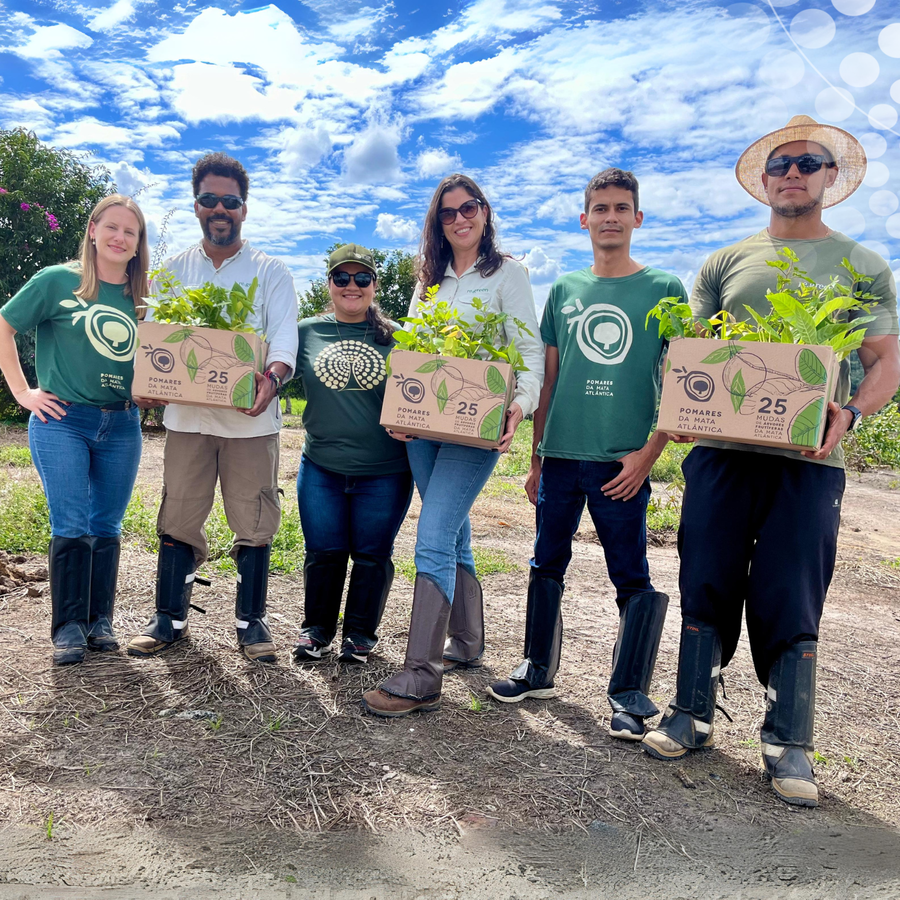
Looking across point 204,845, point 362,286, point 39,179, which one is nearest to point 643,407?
point 362,286

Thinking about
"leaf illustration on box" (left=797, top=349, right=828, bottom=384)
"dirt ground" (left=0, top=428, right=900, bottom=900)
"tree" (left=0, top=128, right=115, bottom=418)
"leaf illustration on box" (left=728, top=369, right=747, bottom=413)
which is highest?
"tree" (left=0, top=128, right=115, bottom=418)

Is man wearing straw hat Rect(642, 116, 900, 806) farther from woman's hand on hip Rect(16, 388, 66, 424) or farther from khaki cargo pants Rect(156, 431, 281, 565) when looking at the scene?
woman's hand on hip Rect(16, 388, 66, 424)

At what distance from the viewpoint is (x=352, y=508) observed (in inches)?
137

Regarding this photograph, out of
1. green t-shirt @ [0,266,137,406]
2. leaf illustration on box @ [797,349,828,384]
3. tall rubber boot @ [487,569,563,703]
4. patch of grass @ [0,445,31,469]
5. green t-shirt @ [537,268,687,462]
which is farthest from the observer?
patch of grass @ [0,445,31,469]

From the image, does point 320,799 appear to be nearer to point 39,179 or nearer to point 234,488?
point 234,488

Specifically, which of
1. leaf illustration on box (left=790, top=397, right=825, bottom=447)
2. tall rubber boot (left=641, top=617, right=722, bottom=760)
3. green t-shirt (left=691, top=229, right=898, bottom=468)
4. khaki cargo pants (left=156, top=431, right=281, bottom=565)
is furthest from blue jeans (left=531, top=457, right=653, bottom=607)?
khaki cargo pants (left=156, top=431, right=281, bottom=565)

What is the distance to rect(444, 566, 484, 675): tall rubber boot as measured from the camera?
3.52m

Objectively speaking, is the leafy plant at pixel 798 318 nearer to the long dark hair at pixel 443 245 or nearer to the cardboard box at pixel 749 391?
the cardboard box at pixel 749 391

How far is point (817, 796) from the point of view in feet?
8.45

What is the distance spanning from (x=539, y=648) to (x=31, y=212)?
13.0m

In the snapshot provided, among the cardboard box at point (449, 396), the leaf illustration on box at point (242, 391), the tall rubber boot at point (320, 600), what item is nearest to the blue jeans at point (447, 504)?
the cardboard box at point (449, 396)

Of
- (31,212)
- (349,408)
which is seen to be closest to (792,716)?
(349,408)

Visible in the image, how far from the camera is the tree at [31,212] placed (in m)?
12.8

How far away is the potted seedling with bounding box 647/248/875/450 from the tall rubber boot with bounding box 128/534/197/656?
7.31 feet
